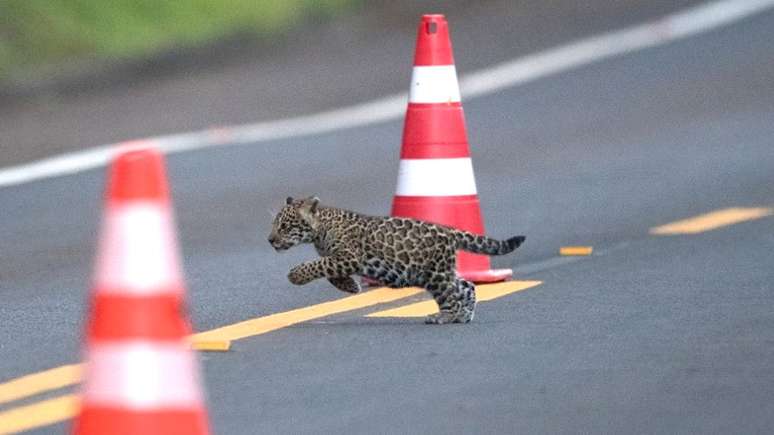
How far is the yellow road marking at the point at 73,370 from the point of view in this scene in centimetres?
749

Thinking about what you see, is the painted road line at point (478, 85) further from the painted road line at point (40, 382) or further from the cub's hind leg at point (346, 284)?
the painted road line at point (40, 382)

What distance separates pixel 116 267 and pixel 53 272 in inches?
226

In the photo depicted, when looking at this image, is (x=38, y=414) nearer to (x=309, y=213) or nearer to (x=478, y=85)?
(x=309, y=213)

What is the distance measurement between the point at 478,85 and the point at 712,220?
25.4 feet

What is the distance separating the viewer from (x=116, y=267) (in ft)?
19.5

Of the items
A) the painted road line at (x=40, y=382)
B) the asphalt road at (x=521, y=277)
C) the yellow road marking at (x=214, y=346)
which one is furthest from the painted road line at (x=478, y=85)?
the painted road line at (x=40, y=382)

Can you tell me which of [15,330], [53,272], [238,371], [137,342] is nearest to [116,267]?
[137,342]

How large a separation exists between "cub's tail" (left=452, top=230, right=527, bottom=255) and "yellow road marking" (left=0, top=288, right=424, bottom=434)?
0.66m

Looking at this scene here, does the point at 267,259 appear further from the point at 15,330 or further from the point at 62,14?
the point at 62,14

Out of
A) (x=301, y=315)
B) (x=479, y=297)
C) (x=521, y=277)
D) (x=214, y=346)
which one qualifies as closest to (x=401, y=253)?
(x=301, y=315)

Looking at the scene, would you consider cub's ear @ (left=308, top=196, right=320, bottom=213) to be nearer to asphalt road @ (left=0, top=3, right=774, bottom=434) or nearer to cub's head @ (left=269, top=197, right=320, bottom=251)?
cub's head @ (left=269, top=197, right=320, bottom=251)

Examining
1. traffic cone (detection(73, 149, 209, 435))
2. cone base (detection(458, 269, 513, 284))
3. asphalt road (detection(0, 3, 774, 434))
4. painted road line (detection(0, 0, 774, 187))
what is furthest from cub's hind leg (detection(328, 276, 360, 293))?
painted road line (detection(0, 0, 774, 187))

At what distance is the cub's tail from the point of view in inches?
378

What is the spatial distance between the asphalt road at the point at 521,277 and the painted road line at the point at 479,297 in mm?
114
